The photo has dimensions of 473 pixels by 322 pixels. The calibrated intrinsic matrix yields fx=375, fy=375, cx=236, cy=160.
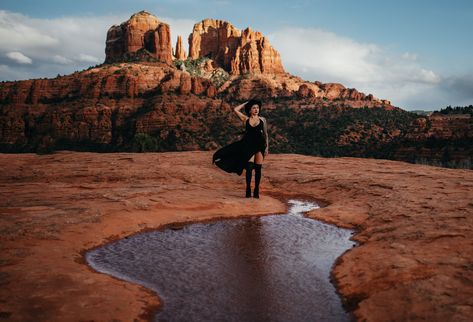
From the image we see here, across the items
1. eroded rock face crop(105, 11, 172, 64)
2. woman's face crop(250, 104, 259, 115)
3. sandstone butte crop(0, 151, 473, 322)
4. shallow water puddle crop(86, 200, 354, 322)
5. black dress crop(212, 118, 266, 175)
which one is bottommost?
shallow water puddle crop(86, 200, 354, 322)

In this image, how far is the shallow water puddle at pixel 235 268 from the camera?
4.04 m

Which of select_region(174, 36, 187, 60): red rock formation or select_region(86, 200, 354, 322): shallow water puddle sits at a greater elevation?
select_region(174, 36, 187, 60): red rock formation

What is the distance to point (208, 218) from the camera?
8.30 metres

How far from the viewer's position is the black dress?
10.4 meters

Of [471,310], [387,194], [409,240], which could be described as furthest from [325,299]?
[387,194]

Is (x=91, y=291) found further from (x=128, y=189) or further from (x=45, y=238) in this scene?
(x=128, y=189)

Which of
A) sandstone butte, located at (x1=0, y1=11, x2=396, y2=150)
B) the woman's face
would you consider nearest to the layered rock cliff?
sandstone butte, located at (x1=0, y1=11, x2=396, y2=150)

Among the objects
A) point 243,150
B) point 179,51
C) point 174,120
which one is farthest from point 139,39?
point 243,150

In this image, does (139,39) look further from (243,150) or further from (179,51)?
(243,150)

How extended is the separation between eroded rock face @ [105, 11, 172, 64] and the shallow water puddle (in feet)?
444

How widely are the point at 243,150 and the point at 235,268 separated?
5.88 meters

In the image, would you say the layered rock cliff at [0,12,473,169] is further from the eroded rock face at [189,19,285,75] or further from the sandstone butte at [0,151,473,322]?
the sandstone butte at [0,151,473,322]

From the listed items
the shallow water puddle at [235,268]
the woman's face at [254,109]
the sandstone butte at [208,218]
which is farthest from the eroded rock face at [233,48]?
the shallow water puddle at [235,268]

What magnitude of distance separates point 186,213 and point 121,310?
15.4 ft
